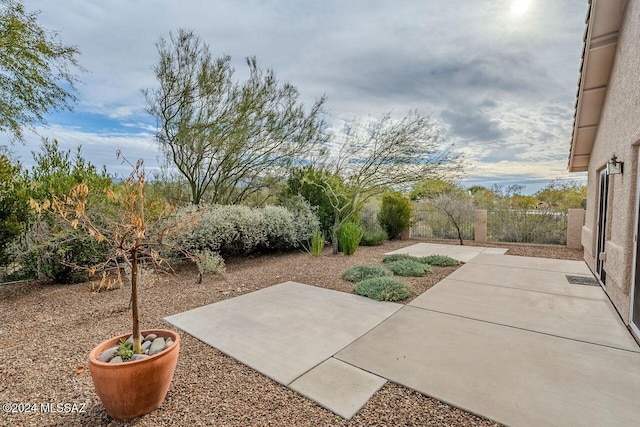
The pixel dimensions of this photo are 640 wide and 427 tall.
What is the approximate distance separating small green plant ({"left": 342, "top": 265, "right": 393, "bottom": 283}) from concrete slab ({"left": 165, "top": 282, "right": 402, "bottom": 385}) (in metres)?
0.90

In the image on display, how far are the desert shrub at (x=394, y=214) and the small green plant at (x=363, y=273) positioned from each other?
6.92 metres

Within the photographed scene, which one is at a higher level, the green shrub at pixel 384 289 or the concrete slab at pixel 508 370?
the green shrub at pixel 384 289

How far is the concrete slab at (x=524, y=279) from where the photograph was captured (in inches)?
215

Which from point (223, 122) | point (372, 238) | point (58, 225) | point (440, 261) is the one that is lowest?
point (440, 261)

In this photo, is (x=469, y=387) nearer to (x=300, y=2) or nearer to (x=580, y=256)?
(x=300, y=2)

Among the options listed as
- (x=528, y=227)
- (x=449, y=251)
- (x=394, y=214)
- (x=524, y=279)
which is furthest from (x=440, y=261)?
(x=528, y=227)

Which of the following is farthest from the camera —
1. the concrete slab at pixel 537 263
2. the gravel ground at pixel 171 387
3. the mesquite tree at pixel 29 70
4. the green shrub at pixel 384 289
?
the concrete slab at pixel 537 263

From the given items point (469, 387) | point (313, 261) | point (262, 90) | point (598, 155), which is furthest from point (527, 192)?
point (469, 387)

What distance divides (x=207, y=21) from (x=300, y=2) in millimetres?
2840

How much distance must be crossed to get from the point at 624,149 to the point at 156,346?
254 inches

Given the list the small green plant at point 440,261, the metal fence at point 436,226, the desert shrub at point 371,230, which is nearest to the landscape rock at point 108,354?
the small green plant at point 440,261

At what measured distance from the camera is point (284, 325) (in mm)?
4066

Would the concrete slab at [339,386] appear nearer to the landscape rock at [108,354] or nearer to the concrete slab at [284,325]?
the concrete slab at [284,325]

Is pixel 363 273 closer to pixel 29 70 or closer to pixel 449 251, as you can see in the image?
pixel 449 251
